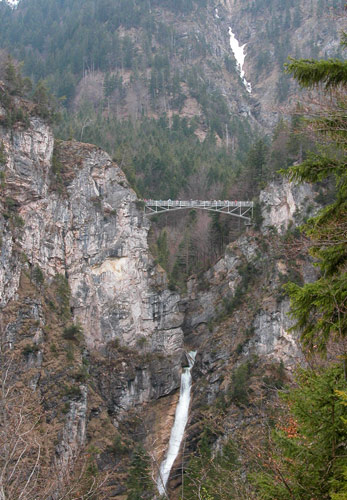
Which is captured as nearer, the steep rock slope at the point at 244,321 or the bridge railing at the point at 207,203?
the steep rock slope at the point at 244,321

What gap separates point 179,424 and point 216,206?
2080 centimetres

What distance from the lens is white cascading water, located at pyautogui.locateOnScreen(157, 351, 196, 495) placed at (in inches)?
1400

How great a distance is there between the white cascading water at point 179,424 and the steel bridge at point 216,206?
13799mm

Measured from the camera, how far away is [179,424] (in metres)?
39.2

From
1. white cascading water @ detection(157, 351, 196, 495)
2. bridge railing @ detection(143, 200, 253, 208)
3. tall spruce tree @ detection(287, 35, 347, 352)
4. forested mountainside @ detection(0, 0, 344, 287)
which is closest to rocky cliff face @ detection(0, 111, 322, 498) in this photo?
white cascading water @ detection(157, 351, 196, 495)

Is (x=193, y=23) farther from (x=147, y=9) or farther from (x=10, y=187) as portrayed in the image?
(x=10, y=187)

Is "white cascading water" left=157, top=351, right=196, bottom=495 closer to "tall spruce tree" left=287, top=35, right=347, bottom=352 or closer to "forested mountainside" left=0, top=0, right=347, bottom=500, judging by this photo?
"forested mountainside" left=0, top=0, right=347, bottom=500

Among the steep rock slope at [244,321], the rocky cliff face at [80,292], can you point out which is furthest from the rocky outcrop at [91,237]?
the steep rock slope at [244,321]

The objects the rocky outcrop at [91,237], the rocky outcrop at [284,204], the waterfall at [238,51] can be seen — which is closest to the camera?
the rocky outcrop at [91,237]

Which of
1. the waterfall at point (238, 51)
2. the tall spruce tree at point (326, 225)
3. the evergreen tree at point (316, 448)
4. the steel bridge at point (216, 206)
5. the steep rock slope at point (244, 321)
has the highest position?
the tall spruce tree at point (326, 225)

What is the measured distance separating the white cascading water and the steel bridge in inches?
543

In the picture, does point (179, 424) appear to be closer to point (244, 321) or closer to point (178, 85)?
point (244, 321)

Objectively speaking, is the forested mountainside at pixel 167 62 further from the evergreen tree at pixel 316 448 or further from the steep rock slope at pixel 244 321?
the evergreen tree at pixel 316 448

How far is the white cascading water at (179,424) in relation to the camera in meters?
35.6
